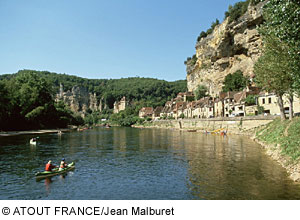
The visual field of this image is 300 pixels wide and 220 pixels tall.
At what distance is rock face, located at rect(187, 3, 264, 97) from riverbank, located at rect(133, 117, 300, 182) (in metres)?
27.6

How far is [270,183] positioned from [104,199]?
1105cm

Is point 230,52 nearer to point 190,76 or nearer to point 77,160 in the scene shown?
point 190,76

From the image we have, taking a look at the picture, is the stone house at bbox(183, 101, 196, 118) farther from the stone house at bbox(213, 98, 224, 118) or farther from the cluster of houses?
the stone house at bbox(213, 98, 224, 118)

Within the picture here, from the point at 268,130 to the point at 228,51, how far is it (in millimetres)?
66809

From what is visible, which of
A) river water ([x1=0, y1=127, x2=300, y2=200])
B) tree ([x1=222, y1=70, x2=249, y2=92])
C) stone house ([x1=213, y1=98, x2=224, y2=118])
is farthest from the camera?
tree ([x1=222, y1=70, x2=249, y2=92])

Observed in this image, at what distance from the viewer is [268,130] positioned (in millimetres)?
38438

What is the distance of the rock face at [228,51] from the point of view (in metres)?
83.4

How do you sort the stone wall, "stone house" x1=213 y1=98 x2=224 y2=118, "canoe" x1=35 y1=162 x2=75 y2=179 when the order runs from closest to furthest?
"canoe" x1=35 y1=162 x2=75 y2=179
the stone wall
"stone house" x1=213 y1=98 x2=224 y2=118

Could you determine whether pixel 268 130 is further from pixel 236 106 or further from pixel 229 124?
pixel 236 106

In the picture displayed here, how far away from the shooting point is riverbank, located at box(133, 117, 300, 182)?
1967cm

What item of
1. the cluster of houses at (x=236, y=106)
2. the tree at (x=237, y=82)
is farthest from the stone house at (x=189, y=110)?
the tree at (x=237, y=82)

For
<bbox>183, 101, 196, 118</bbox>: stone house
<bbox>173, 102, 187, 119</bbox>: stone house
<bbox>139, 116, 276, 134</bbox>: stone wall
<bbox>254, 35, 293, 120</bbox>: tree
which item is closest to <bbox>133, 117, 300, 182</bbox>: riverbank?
<bbox>139, 116, 276, 134</bbox>: stone wall

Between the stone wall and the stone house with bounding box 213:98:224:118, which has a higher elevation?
the stone house with bounding box 213:98:224:118

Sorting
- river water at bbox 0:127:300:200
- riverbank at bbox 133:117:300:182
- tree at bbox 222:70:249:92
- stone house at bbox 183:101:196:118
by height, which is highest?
tree at bbox 222:70:249:92
